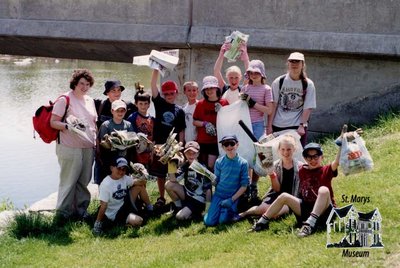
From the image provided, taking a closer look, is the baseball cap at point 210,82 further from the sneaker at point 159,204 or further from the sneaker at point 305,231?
the sneaker at point 305,231

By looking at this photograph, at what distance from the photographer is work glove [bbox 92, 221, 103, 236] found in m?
6.31

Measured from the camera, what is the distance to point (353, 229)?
15.1 feet

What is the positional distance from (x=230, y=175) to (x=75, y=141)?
176 centimetres

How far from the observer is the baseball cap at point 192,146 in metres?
6.15

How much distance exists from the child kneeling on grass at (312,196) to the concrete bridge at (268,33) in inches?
119

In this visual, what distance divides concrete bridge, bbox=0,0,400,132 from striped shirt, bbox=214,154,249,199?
263cm

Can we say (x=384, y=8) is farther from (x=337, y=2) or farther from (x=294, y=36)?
(x=294, y=36)

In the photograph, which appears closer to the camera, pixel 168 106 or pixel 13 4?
pixel 168 106

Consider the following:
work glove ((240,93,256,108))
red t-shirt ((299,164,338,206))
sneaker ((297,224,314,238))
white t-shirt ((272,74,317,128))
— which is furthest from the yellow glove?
sneaker ((297,224,314,238))

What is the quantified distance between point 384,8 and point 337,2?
Result: 1.95ft

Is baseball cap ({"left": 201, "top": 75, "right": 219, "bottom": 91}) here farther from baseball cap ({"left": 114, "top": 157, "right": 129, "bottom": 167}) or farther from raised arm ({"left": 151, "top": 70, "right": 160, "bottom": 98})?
baseball cap ({"left": 114, "top": 157, "right": 129, "bottom": 167})

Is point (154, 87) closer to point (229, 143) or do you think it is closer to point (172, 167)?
Answer: point (172, 167)

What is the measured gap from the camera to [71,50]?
945cm

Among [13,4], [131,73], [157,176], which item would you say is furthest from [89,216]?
[131,73]
